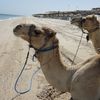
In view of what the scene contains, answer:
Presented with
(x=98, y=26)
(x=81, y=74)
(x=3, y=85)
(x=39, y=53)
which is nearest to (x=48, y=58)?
(x=39, y=53)

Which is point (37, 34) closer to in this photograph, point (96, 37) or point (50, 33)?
point (50, 33)

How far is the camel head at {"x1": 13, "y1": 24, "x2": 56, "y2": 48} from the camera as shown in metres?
5.07

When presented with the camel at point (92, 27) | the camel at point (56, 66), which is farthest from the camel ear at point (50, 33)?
the camel at point (92, 27)

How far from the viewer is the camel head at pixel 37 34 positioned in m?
5.07

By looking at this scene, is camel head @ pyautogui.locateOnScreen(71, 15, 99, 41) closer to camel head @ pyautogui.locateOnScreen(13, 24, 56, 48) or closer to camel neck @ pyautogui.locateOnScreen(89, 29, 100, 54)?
camel neck @ pyautogui.locateOnScreen(89, 29, 100, 54)

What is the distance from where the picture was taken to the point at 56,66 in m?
5.19

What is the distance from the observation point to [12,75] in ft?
33.9

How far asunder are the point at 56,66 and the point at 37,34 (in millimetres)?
532

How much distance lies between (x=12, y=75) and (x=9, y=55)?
448cm

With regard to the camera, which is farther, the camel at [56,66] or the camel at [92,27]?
the camel at [92,27]

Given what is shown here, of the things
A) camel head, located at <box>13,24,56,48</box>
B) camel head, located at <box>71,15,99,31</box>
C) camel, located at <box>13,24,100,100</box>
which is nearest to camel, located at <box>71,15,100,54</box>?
camel head, located at <box>71,15,99,31</box>

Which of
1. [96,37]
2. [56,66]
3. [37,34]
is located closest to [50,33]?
[37,34]

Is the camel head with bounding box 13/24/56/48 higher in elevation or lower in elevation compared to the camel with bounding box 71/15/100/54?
higher

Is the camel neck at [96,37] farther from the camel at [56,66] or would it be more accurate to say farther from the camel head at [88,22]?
the camel at [56,66]
